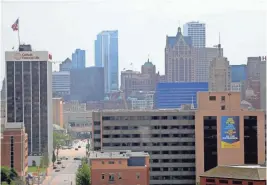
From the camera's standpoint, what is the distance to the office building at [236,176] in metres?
6.52

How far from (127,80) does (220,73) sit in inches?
282

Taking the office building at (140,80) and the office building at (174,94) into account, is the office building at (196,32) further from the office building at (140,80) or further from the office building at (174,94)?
the office building at (174,94)

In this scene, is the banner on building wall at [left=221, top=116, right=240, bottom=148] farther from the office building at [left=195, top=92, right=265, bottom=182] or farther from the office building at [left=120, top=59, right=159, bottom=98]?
the office building at [left=120, top=59, right=159, bottom=98]

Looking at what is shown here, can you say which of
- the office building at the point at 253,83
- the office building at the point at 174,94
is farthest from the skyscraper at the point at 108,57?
the office building at the point at 253,83

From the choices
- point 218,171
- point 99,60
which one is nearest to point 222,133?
point 218,171

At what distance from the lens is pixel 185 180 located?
29.0 ft

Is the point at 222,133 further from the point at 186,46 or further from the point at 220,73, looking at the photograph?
the point at 186,46

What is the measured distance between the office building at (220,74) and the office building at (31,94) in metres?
9.66

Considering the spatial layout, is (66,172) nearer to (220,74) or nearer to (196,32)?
(220,74)

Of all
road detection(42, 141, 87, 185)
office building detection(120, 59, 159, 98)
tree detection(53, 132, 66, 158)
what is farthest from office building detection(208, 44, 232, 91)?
road detection(42, 141, 87, 185)

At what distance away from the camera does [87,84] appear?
31.7m

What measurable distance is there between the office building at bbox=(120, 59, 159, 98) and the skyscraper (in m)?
2.24

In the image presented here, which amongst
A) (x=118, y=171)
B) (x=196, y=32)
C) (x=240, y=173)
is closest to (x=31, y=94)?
(x=118, y=171)

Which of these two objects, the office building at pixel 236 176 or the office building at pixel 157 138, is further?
the office building at pixel 157 138
